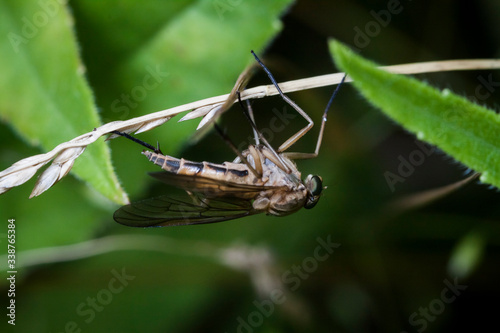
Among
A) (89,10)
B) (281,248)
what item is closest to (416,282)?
(281,248)

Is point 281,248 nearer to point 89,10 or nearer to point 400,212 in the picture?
point 400,212

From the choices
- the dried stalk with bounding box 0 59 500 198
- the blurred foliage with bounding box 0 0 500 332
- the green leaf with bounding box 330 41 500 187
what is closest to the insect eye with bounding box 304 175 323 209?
the dried stalk with bounding box 0 59 500 198

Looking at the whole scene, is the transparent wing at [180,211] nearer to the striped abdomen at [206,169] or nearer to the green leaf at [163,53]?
the striped abdomen at [206,169]

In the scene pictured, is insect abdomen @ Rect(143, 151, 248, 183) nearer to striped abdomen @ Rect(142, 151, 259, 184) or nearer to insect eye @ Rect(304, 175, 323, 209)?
striped abdomen @ Rect(142, 151, 259, 184)

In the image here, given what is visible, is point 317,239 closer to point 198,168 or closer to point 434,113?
point 198,168

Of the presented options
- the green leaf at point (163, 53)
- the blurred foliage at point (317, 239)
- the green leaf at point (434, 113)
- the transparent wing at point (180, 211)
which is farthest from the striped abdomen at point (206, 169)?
the green leaf at point (434, 113)
